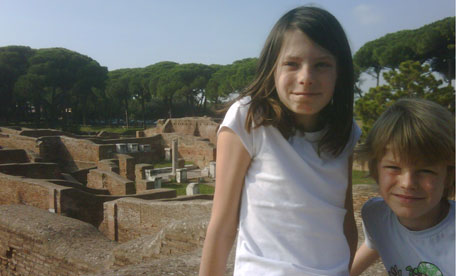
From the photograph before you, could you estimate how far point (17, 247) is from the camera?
5.64 metres

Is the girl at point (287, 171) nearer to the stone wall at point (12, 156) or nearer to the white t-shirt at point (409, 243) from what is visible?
the white t-shirt at point (409, 243)

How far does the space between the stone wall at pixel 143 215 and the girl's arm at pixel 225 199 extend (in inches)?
198

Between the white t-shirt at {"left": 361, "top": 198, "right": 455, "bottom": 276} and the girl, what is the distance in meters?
0.27

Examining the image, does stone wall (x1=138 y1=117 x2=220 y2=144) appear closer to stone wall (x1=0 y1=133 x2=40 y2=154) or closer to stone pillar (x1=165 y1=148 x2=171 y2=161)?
stone pillar (x1=165 y1=148 x2=171 y2=161)

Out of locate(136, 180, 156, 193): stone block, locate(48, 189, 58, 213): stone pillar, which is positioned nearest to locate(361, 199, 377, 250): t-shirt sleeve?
locate(48, 189, 58, 213): stone pillar

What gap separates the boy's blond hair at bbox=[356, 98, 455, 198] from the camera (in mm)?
1089

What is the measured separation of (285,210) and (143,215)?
6325 millimetres

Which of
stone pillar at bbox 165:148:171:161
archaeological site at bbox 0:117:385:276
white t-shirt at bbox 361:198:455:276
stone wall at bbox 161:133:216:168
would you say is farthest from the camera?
stone pillar at bbox 165:148:171:161

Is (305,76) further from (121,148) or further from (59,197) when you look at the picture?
(121,148)

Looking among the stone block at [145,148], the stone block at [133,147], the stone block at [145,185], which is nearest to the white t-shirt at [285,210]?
the stone block at [145,185]

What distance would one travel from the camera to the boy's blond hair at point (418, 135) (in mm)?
1089

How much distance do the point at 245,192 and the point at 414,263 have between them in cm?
60

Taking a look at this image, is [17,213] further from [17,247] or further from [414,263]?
[414,263]

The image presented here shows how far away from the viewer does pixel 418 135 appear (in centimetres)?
109
